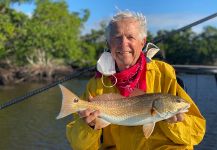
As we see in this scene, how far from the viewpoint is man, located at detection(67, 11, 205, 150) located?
377cm

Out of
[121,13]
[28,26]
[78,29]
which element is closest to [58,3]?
[78,29]

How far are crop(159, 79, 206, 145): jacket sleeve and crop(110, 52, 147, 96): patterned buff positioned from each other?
0.75 feet

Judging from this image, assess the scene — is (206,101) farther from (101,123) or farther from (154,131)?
(101,123)

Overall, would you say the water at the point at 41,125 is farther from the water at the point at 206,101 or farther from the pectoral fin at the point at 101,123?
the pectoral fin at the point at 101,123

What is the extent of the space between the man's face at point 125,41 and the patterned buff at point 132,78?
0.06 metres

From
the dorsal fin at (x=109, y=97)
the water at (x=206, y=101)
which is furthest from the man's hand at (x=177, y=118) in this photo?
the water at (x=206, y=101)

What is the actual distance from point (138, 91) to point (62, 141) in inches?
433

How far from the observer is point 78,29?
2264 inches

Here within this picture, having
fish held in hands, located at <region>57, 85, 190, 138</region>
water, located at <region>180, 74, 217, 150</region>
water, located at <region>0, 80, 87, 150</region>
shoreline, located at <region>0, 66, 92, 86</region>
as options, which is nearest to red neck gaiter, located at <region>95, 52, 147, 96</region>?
fish held in hands, located at <region>57, 85, 190, 138</region>

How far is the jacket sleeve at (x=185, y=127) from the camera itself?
3.65 meters

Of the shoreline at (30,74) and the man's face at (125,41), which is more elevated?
the man's face at (125,41)

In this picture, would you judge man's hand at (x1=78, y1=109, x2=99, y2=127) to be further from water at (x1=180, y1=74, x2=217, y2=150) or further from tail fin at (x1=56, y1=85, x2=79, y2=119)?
water at (x1=180, y1=74, x2=217, y2=150)

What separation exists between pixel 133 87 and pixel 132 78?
7 centimetres

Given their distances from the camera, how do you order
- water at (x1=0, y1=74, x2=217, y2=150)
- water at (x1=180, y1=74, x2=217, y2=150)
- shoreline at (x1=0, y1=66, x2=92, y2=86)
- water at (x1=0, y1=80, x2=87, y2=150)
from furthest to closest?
shoreline at (x1=0, y1=66, x2=92, y2=86), water at (x1=0, y1=80, x2=87, y2=150), water at (x1=0, y1=74, x2=217, y2=150), water at (x1=180, y1=74, x2=217, y2=150)
